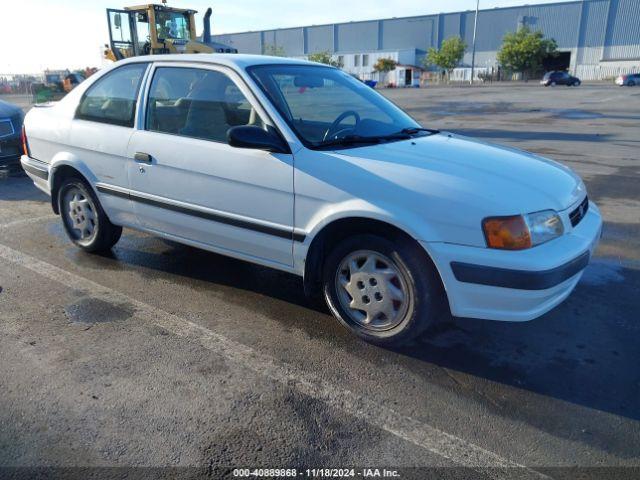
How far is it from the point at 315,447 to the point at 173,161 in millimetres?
2326

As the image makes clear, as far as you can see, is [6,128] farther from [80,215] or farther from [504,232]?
[504,232]

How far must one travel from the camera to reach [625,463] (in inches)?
90.9

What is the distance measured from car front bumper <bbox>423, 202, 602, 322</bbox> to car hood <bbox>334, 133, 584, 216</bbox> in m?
0.23

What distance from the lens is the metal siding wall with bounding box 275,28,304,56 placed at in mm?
90812

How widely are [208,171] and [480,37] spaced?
8243 cm

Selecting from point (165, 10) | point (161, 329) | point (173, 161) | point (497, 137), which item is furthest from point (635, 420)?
point (165, 10)

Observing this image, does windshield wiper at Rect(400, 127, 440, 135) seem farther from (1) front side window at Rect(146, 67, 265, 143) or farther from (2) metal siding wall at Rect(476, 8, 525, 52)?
(2) metal siding wall at Rect(476, 8, 525, 52)

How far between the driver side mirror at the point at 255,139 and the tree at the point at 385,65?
247ft

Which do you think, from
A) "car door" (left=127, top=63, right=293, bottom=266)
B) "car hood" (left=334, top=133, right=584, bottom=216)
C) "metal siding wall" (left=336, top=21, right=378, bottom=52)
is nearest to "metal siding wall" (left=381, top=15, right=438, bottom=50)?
"metal siding wall" (left=336, top=21, right=378, bottom=52)

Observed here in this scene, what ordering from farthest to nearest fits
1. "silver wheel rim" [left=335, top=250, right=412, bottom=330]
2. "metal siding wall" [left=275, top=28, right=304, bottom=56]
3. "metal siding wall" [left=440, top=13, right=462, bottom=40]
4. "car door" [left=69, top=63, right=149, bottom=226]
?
"metal siding wall" [left=275, top=28, right=304, bottom=56] < "metal siding wall" [left=440, top=13, right=462, bottom=40] < "car door" [left=69, top=63, right=149, bottom=226] < "silver wheel rim" [left=335, top=250, right=412, bottom=330]

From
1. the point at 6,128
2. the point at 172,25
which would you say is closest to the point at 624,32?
the point at 172,25

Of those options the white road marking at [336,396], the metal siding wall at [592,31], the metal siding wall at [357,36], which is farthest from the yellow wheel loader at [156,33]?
the metal siding wall at [357,36]

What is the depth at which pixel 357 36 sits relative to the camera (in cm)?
8619

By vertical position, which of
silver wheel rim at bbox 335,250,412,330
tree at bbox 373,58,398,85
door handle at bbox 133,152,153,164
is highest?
tree at bbox 373,58,398,85
